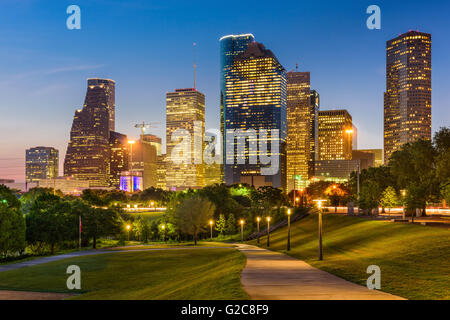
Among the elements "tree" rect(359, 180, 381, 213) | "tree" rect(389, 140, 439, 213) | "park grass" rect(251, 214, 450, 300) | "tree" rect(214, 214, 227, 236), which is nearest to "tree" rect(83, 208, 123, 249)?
"tree" rect(214, 214, 227, 236)

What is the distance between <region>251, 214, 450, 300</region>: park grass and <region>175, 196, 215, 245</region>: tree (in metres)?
33.6

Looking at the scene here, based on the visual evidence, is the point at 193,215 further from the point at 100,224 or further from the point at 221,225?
the point at 221,225

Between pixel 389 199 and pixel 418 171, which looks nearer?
pixel 418 171

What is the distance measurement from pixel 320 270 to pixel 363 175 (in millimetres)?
70648

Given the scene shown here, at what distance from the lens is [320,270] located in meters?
23.4

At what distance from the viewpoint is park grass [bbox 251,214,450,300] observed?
1780 cm

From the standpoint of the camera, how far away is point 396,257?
1115 inches

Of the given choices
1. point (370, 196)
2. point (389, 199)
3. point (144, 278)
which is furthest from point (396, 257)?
point (389, 199)

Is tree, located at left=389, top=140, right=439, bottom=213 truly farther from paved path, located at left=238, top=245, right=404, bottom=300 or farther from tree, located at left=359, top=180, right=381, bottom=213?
paved path, located at left=238, top=245, right=404, bottom=300

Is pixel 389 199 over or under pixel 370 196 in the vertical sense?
under

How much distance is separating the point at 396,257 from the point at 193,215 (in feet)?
170

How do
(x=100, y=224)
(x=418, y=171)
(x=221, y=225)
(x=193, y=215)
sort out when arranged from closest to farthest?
(x=418, y=171)
(x=100, y=224)
(x=193, y=215)
(x=221, y=225)

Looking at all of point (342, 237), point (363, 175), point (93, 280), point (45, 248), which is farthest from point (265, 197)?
point (93, 280)

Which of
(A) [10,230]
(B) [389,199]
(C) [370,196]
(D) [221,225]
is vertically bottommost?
(D) [221,225]
